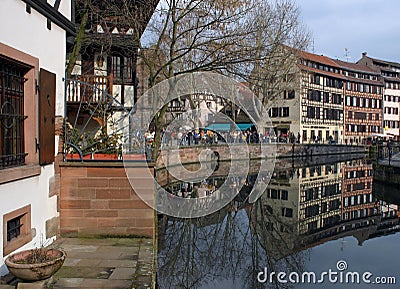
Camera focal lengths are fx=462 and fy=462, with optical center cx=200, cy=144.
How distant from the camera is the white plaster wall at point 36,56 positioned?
5.88 meters

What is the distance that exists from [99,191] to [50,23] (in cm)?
291

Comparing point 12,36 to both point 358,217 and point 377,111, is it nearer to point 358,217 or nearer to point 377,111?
point 358,217

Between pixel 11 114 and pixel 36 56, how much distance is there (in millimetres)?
1106

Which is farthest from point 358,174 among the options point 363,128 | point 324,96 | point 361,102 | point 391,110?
point 391,110

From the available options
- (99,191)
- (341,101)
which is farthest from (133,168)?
(341,101)

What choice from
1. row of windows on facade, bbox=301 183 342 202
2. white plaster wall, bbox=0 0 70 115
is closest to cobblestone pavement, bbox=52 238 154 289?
white plaster wall, bbox=0 0 70 115

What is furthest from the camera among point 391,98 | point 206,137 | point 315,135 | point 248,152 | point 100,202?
point 391,98

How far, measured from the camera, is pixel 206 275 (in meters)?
9.06

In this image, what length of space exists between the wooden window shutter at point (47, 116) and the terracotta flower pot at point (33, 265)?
2.09 m

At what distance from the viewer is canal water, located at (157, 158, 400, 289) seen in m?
8.98

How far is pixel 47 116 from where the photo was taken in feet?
23.5

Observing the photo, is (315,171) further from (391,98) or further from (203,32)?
(391,98)

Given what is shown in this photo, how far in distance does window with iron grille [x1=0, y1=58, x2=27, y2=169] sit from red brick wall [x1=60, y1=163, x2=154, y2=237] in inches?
57.7

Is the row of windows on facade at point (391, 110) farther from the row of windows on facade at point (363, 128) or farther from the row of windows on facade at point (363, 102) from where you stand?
the row of windows on facade at point (363, 128)
